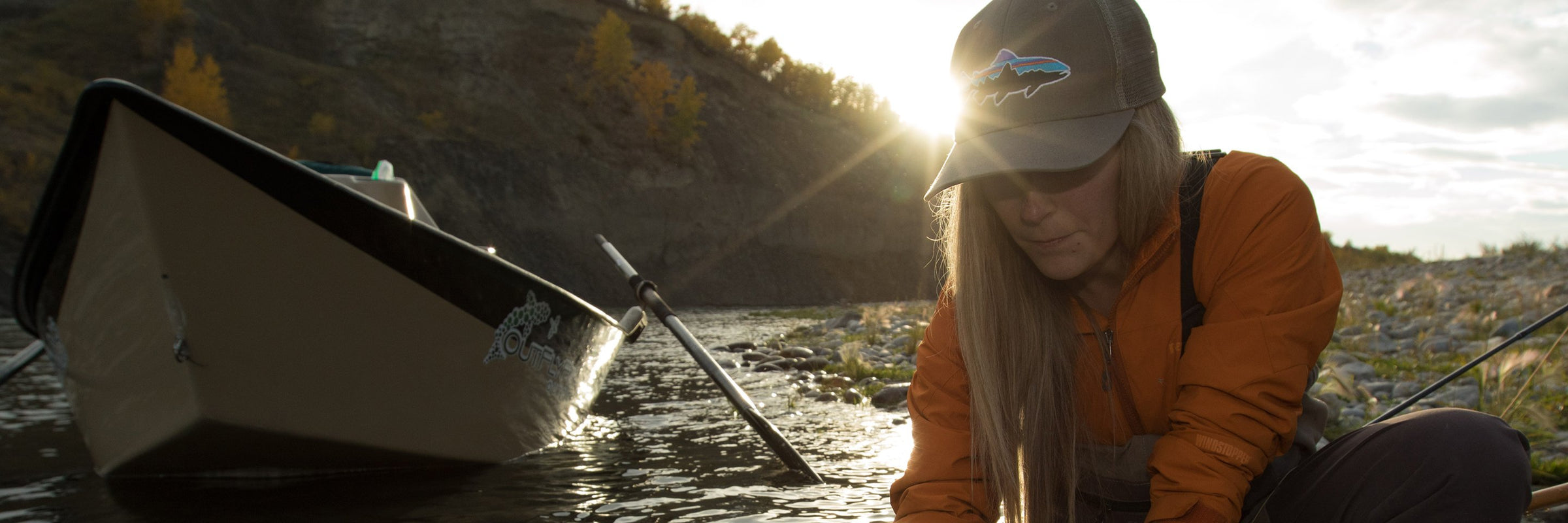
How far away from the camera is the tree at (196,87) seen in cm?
3353

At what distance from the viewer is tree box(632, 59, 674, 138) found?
46.1 metres

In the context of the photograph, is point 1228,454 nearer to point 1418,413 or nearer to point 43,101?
point 1418,413

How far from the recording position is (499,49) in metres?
46.8

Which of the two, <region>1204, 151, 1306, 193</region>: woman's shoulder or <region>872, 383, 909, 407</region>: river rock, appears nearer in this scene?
<region>1204, 151, 1306, 193</region>: woman's shoulder

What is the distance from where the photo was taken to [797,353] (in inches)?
396

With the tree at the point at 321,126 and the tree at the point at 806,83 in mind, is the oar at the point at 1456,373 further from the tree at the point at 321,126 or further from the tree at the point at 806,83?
the tree at the point at 806,83

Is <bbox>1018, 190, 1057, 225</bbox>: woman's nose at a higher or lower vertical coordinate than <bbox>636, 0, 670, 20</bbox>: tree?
lower

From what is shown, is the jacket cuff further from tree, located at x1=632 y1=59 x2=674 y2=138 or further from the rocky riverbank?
tree, located at x1=632 y1=59 x2=674 y2=138

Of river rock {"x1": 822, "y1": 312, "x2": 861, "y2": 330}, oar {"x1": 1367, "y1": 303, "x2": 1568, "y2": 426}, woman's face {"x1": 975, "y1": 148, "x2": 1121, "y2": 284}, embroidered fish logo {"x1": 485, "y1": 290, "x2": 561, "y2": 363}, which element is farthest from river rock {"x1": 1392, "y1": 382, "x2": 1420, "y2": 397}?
river rock {"x1": 822, "y1": 312, "x2": 861, "y2": 330}

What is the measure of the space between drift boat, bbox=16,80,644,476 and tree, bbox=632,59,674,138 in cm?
4214

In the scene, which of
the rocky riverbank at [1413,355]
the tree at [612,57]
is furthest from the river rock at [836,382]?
the tree at [612,57]

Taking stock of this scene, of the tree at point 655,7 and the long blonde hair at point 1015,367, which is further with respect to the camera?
the tree at point 655,7

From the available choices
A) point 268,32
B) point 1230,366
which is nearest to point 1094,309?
point 1230,366

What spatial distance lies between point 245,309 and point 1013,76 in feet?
11.1
